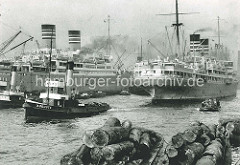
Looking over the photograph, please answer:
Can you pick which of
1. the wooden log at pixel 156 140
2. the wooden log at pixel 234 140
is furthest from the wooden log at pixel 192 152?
the wooden log at pixel 234 140

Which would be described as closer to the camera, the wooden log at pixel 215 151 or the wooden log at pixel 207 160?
the wooden log at pixel 207 160

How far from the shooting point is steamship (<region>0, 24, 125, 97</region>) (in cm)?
7075

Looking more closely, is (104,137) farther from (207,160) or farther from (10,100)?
(10,100)

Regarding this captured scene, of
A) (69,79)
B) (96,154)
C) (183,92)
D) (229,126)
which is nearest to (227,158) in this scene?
(229,126)

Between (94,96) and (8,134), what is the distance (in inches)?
2000

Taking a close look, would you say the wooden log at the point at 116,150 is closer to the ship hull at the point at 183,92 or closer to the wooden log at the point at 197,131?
the wooden log at the point at 197,131

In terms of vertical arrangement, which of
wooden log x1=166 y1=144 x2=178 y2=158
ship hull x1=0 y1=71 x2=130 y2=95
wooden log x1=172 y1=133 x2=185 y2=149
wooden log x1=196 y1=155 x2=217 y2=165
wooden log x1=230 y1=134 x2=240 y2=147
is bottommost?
wooden log x1=230 y1=134 x2=240 y2=147

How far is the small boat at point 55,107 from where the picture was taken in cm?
3231

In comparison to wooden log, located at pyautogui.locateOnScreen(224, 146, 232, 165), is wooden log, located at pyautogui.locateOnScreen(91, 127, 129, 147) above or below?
above

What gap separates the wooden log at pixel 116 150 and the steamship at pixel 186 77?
43612mm

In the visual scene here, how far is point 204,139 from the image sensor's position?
15.2 m

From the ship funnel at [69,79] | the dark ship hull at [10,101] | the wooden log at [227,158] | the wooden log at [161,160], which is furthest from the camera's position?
the dark ship hull at [10,101]

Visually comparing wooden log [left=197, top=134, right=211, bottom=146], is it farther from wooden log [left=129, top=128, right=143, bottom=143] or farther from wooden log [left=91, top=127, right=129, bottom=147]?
wooden log [left=91, top=127, right=129, bottom=147]

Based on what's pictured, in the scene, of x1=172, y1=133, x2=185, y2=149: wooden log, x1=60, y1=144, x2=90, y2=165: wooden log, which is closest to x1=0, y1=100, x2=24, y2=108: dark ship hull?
x1=60, y1=144, x2=90, y2=165: wooden log
